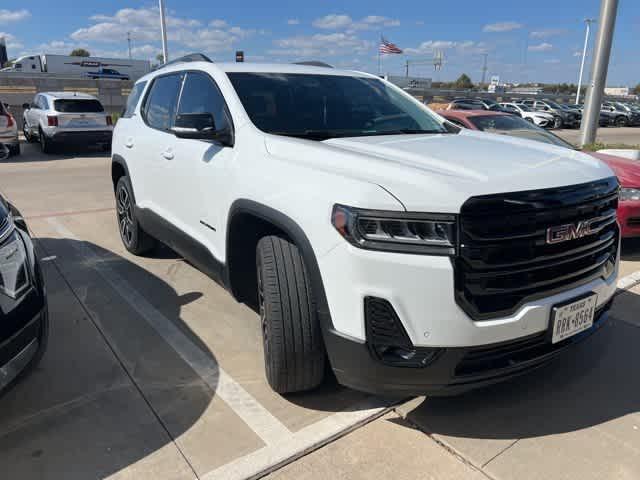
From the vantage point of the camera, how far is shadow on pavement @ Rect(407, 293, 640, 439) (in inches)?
105

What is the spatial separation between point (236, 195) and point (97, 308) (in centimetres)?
182

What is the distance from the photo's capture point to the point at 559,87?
108250 mm

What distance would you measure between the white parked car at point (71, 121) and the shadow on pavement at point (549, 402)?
1332cm

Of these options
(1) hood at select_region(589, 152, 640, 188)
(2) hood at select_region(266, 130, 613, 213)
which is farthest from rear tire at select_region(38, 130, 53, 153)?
(1) hood at select_region(589, 152, 640, 188)

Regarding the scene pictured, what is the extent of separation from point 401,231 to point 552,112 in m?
30.1

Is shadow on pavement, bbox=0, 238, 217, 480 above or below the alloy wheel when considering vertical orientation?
below

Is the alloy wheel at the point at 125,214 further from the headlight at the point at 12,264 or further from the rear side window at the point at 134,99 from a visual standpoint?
the headlight at the point at 12,264

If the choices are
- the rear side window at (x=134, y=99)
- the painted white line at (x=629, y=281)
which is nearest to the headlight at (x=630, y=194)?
the painted white line at (x=629, y=281)

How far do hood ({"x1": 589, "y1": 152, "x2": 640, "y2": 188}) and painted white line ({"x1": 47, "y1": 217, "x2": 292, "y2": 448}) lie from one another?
4342 mm

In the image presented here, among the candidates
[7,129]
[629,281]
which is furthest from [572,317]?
[7,129]

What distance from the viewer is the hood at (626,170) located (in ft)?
17.1

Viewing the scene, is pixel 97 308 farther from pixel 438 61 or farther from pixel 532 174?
pixel 438 61

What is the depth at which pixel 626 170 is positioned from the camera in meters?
5.44

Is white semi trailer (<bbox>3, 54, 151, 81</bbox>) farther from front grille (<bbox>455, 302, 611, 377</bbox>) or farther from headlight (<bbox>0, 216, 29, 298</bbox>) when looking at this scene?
front grille (<bbox>455, 302, 611, 377</bbox>)
